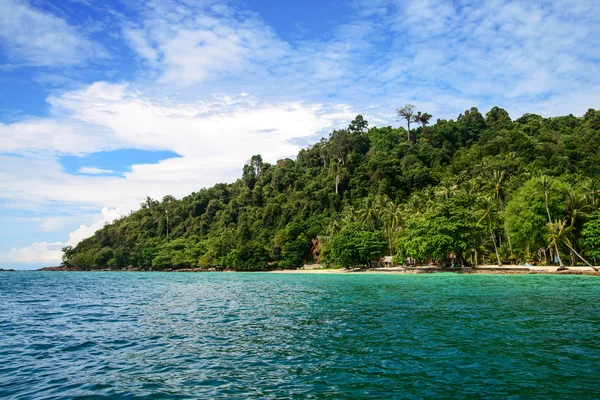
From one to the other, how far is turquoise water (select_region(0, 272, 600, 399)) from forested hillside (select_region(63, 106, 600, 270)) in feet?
128

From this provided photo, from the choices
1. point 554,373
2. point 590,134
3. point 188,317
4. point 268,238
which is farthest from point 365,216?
point 554,373

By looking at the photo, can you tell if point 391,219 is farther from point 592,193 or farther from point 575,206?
point 592,193

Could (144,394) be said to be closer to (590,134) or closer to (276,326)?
(276,326)

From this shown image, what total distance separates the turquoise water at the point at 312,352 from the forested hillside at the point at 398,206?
3896 cm

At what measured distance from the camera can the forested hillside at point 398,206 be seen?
63.5 m

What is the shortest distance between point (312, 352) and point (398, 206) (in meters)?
80.3

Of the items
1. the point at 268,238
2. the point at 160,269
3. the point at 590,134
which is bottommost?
the point at 160,269

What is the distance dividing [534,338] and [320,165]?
147 metres

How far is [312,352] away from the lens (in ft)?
49.1

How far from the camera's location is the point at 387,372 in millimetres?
12188

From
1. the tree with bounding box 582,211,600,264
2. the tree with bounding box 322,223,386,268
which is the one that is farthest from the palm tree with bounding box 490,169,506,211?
the tree with bounding box 322,223,386,268

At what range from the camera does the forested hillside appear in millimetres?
63500

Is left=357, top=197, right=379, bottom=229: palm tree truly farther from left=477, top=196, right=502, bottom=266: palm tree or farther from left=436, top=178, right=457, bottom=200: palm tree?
left=477, top=196, right=502, bottom=266: palm tree

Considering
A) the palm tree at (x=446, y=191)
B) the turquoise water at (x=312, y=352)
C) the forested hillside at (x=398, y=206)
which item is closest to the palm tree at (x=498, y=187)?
the forested hillside at (x=398, y=206)
